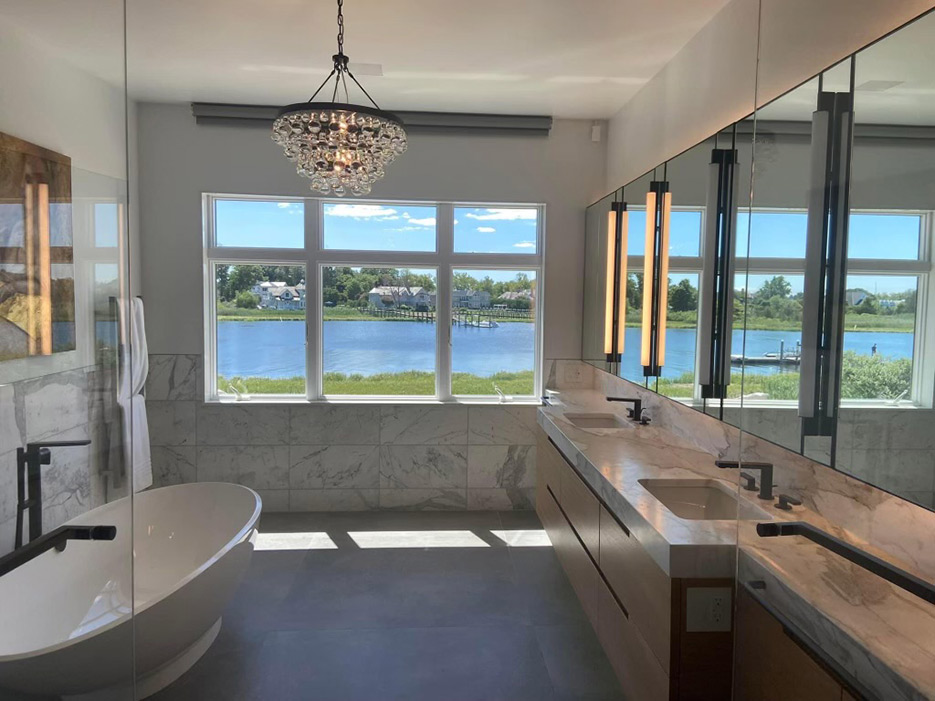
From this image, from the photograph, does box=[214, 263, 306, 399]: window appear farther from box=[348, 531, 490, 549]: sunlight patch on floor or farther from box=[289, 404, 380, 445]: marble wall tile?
box=[348, 531, 490, 549]: sunlight patch on floor

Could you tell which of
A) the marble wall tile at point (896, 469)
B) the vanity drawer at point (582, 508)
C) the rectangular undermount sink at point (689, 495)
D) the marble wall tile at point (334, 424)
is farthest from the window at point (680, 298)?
the marble wall tile at point (334, 424)

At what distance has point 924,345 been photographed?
4.47ft

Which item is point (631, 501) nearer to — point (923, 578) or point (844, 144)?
point (923, 578)

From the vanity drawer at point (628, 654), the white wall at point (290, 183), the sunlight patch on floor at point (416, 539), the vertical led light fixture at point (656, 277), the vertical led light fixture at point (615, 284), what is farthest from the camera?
the white wall at point (290, 183)

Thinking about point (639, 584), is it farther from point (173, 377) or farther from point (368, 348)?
point (173, 377)

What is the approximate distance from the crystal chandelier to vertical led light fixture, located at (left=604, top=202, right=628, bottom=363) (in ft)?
5.39

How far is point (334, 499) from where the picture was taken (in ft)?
14.1

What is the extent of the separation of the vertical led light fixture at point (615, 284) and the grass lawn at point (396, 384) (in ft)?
3.22

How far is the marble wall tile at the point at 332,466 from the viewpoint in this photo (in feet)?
14.0

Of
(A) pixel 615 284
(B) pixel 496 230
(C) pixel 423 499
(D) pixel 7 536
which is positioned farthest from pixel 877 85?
(C) pixel 423 499

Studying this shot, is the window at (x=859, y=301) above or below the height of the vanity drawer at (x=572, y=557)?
above

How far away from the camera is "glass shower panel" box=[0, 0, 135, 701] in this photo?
4.12ft

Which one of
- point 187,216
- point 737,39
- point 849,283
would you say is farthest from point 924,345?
point 187,216

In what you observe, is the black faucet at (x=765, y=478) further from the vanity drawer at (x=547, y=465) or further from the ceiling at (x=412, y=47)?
the ceiling at (x=412, y=47)
